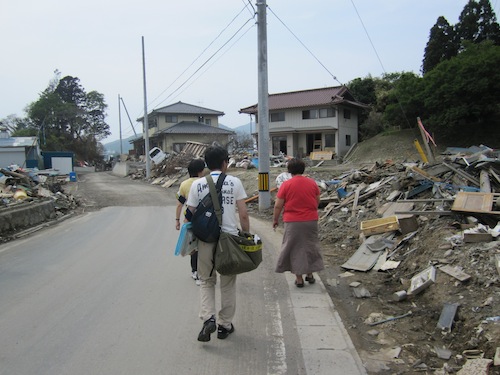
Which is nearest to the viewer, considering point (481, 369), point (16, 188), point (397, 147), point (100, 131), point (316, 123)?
point (481, 369)

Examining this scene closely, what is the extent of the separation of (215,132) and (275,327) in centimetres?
4291

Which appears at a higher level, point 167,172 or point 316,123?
point 316,123

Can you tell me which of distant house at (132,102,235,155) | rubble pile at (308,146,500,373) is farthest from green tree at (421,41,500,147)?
distant house at (132,102,235,155)

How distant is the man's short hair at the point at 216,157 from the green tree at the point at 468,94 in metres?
27.1

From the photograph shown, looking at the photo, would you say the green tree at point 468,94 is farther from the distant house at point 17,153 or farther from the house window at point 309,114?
the distant house at point 17,153

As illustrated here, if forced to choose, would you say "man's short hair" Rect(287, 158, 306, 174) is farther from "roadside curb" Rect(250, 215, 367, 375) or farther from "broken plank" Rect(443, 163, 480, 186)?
"broken plank" Rect(443, 163, 480, 186)

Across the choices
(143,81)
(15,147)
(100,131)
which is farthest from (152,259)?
(100,131)

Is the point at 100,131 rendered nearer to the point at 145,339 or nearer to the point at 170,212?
the point at 170,212

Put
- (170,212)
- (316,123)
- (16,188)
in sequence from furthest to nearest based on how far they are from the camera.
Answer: (316,123) < (16,188) < (170,212)

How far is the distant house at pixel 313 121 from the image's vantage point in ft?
117

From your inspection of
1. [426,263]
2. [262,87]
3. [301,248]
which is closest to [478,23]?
[262,87]

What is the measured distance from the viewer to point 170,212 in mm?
14328

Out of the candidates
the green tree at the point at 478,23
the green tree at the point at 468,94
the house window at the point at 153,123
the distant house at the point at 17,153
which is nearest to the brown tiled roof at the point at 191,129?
the house window at the point at 153,123

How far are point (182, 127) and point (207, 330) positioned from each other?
44.3 meters
